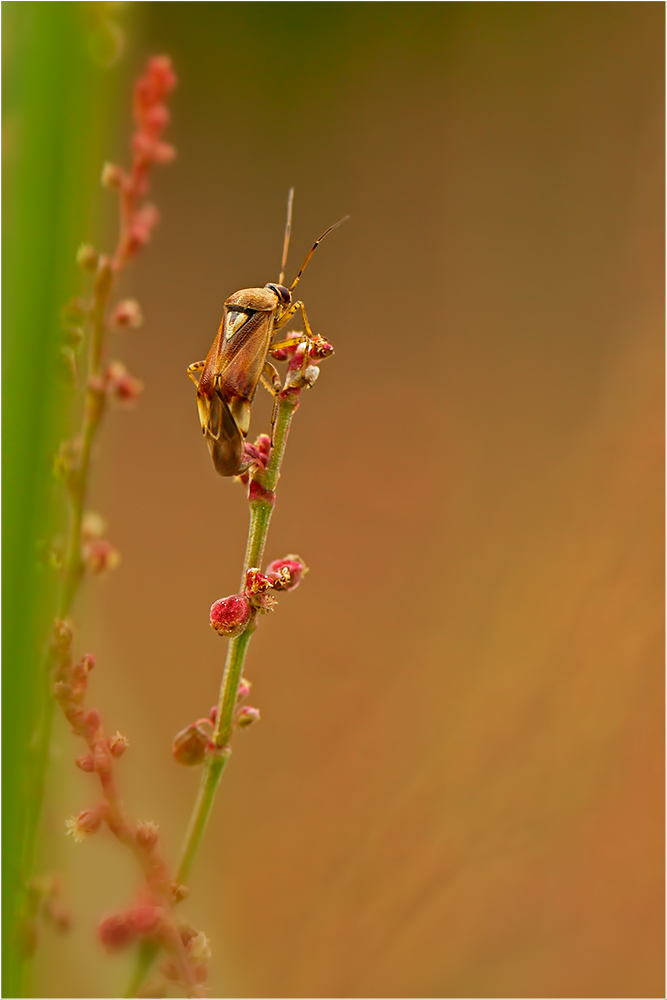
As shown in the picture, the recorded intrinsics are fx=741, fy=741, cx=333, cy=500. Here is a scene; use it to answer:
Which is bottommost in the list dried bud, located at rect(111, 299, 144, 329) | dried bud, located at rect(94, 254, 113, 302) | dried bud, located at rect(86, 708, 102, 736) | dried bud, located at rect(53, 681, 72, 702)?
dried bud, located at rect(86, 708, 102, 736)

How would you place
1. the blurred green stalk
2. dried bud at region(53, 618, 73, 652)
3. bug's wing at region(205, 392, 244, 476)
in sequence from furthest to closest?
bug's wing at region(205, 392, 244, 476)
dried bud at region(53, 618, 73, 652)
the blurred green stalk

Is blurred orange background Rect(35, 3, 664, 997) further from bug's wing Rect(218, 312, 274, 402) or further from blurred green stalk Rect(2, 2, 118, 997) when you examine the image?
blurred green stalk Rect(2, 2, 118, 997)

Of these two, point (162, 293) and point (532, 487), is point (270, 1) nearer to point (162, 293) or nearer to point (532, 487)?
point (162, 293)

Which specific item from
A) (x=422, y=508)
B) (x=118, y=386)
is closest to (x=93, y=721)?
(x=118, y=386)

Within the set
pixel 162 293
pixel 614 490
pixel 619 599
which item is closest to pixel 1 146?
pixel 619 599

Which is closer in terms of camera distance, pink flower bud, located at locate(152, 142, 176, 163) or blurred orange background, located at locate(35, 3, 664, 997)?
pink flower bud, located at locate(152, 142, 176, 163)

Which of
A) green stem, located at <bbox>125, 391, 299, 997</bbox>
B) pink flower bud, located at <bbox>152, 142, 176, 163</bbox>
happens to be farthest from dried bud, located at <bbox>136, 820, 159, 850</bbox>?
pink flower bud, located at <bbox>152, 142, 176, 163</bbox>

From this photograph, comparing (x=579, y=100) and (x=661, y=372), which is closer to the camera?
(x=661, y=372)
